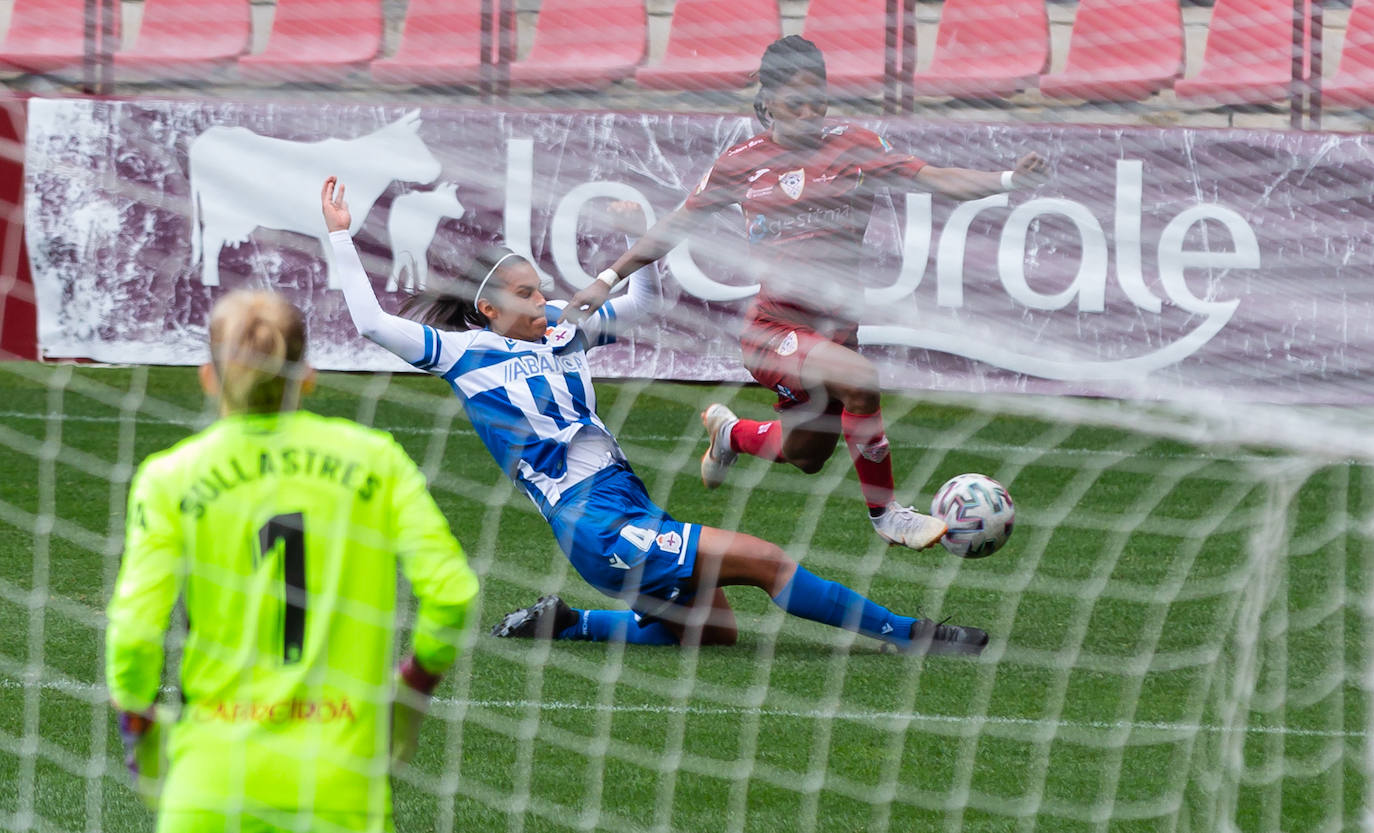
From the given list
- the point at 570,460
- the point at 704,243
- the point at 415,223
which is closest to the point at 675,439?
the point at 704,243

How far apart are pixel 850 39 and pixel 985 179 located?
15.0 feet

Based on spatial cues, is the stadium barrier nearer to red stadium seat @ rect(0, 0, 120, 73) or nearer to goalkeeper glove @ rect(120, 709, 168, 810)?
red stadium seat @ rect(0, 0, 120, 73)

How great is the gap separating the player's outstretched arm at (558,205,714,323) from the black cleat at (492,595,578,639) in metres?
0.87

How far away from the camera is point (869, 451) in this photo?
558cm

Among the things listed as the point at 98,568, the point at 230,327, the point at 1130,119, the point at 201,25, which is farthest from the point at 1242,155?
the point at 230,327

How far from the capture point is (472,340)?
478cm

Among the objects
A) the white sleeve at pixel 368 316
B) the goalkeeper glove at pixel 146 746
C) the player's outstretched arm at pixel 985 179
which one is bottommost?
the goalkeeper glove at pixel 146 746

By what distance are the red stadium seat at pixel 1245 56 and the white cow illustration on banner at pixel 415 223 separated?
12.8 feet

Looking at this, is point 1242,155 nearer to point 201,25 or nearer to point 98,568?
point 201,25

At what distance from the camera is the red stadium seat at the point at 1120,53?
906cm

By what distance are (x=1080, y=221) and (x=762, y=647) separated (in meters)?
4.66

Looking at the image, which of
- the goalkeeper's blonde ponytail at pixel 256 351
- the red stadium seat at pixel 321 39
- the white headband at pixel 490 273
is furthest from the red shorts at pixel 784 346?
the goalkeeper's blonde ponytail at pixel 256 351

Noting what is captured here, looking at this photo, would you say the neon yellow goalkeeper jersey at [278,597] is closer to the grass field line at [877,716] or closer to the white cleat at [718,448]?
the grass field line at [877,716]

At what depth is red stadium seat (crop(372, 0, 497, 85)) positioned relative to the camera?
930 cm
